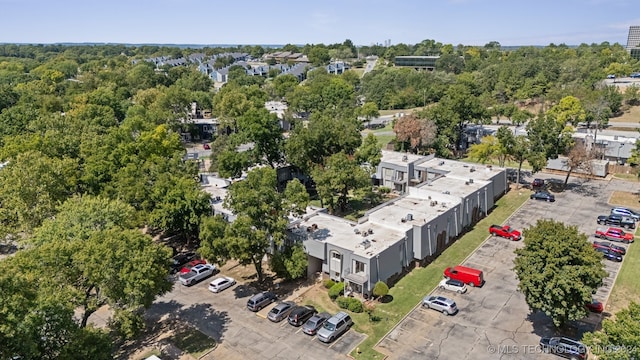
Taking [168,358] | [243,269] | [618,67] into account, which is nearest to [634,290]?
[243,269]

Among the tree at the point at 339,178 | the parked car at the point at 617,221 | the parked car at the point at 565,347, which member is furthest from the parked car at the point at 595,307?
the tree at the point at 339,178

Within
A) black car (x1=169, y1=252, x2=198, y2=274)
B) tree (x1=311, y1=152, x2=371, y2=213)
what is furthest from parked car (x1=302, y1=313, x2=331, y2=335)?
tree (x1=311, y1=152, x2=371, y2=213)

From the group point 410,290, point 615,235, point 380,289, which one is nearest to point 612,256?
point 615,235

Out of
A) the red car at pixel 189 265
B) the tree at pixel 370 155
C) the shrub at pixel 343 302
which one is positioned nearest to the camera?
the shrub at pixel 343 302

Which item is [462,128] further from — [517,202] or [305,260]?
[305,260]

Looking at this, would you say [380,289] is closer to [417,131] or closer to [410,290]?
[410,290]

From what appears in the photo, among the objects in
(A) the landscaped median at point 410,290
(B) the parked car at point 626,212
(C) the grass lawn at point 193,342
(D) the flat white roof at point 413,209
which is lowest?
(C) the grass lawn at point 193,342

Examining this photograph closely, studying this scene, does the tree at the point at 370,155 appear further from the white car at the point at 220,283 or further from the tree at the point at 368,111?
the tree at the point at 368,111
